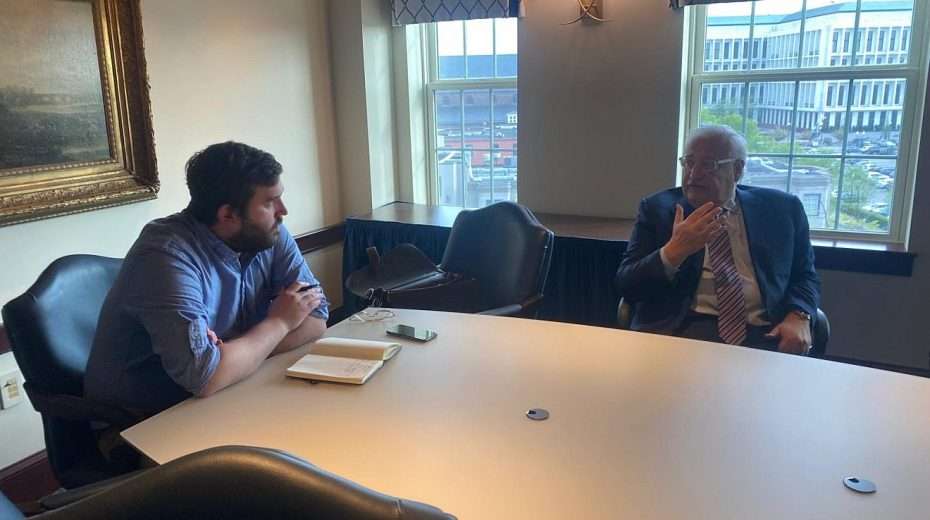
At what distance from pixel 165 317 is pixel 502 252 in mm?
1271

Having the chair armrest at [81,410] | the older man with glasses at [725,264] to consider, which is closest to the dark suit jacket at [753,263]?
the older man with glasses at [725,264]

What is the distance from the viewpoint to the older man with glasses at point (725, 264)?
2168mm

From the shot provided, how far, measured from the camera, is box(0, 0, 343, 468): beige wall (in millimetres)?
2352

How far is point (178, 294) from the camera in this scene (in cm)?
150

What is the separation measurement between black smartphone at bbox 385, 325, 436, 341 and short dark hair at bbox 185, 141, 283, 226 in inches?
19.3

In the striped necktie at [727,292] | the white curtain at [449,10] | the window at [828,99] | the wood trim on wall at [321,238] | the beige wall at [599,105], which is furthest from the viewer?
the wood trim on wall at [321,238]

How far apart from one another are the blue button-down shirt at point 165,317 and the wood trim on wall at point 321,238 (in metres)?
1.76

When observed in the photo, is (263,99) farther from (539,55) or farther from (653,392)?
(653,392)

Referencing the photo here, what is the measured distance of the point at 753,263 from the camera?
2.22m

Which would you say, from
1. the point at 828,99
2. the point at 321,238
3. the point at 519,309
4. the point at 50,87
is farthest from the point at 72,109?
the point at 828,99

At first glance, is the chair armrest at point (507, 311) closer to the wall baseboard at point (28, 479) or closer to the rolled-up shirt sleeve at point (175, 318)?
the rolled-up shirt sleeve at point (175, 318)

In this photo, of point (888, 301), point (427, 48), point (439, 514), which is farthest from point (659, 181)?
point (439, 514)

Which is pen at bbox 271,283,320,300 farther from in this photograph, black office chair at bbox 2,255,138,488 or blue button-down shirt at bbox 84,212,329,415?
black office chair at bbox 2,255,138,488

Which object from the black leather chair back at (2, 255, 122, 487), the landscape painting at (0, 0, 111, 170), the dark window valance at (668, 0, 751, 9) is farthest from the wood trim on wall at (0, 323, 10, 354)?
the dark window valance at (668, 0, 751, 9)
